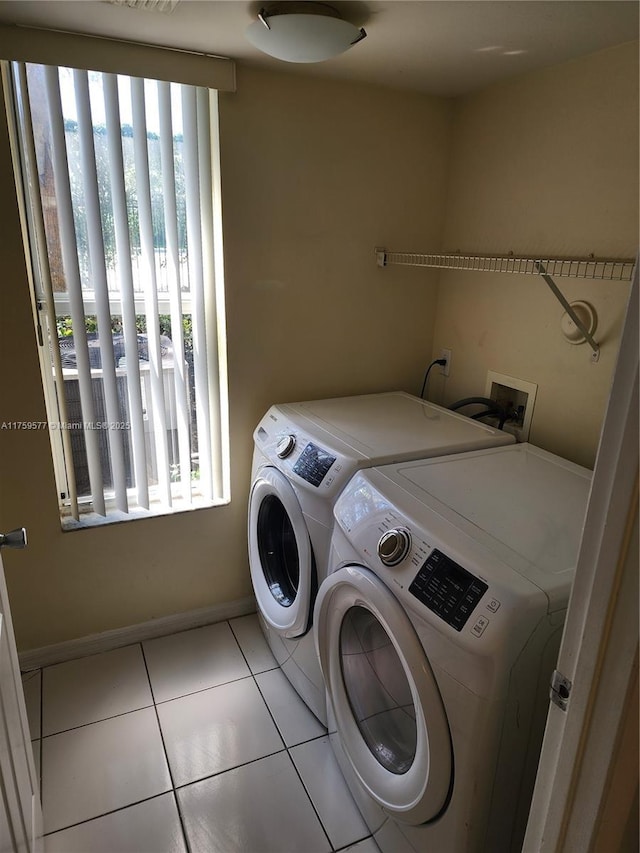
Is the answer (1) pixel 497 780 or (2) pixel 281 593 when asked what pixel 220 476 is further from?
(1) pixel 497 780

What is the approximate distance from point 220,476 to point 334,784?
1.10 metres

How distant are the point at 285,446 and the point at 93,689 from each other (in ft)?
3.68

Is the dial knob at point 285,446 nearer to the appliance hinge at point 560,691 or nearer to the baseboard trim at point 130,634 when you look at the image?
the baseboard trim at point 130,634

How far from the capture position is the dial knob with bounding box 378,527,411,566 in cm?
112

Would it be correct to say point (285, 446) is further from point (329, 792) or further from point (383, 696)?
point (329, 792)

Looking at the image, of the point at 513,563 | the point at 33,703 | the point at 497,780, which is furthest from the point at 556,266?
the point at 33,703

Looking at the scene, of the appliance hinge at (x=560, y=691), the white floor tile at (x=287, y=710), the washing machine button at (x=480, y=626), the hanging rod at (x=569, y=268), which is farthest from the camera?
the white floor tile at (x=287, y=710)

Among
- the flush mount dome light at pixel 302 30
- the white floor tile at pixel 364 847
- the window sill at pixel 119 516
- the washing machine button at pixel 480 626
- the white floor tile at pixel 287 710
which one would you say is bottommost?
the white floor tile at pixel 364 847

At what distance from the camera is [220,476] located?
82.2 inches

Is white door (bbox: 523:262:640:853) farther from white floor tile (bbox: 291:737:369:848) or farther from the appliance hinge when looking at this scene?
white floor tile (bbox: 291:737:369:848)

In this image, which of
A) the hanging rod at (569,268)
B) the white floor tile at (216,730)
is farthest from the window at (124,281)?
the hanging rod at (569,268)

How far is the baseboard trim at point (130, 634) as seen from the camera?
1.95 metres


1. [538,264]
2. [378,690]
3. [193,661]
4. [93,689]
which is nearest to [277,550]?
[193,661]

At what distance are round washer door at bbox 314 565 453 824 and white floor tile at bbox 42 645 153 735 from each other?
32.1 inches
